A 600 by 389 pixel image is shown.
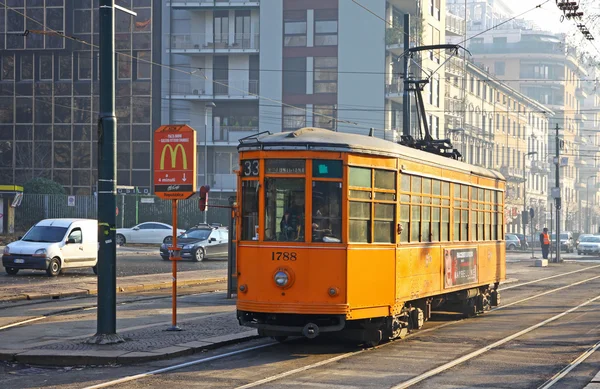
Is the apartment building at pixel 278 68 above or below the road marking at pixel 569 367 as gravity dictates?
above

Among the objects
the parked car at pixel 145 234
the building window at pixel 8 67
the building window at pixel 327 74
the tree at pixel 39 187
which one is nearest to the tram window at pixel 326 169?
the parked car at pixel 145 234

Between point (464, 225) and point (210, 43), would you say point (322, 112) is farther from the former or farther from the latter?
point (464, 225)

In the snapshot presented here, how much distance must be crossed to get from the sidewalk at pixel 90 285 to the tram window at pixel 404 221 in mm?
9736

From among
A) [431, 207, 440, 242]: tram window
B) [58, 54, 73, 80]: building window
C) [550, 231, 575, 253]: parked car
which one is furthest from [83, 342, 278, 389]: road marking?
[550, 231, 575, 253]: parked car

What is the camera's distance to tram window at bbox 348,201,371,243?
41.2 ft

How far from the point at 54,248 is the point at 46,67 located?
3813 cm

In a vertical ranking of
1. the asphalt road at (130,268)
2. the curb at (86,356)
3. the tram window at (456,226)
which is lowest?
the asphalt road at (130,268)

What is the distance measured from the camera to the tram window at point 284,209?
40.7ft

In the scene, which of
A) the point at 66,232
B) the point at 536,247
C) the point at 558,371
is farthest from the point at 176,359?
the point at 536,247

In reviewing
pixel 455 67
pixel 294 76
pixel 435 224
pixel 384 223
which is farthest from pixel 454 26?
pixel 384 223

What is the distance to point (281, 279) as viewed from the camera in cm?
1225

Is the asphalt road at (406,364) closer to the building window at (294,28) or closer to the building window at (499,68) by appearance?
the building window at (294,28)

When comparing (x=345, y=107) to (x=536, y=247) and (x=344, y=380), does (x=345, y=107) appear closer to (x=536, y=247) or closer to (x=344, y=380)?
(x=536, y=247)

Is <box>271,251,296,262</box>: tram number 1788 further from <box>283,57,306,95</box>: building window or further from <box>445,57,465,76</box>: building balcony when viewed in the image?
<box>445,57,465,76</box>: building balcony
